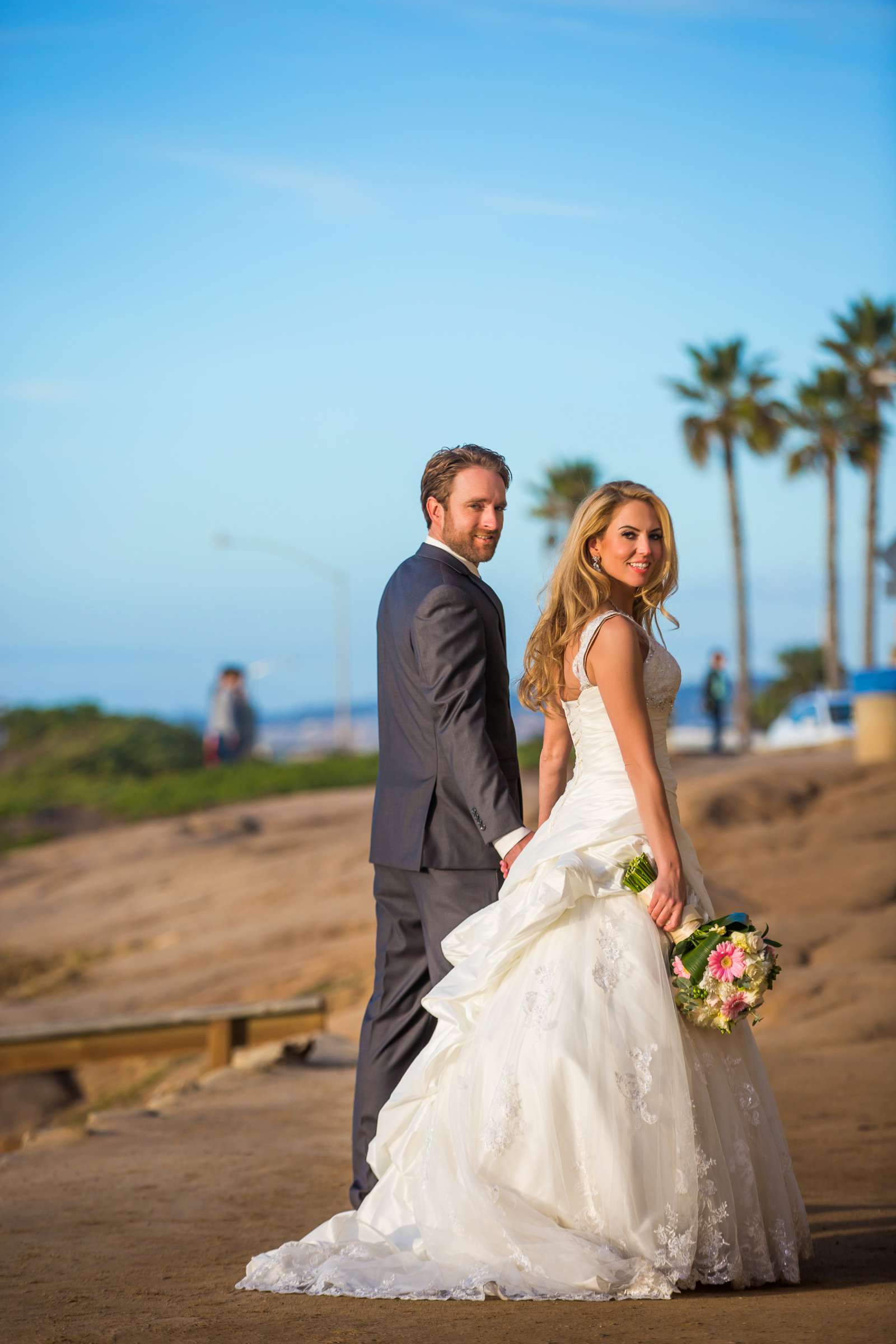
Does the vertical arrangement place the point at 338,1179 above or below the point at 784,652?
below

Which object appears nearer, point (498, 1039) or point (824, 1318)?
point (824, 1318)

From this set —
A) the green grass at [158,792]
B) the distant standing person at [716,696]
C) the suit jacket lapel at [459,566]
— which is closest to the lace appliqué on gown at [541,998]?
the suit jacket lapel at [459,566]

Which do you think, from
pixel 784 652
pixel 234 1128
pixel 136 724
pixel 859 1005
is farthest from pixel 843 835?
pixel 784 652

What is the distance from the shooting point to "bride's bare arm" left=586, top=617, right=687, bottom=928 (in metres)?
3.97

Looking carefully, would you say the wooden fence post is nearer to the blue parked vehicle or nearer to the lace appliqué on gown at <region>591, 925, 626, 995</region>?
the lace appliqué on gown at <region>591, 925, 626, 995</region>

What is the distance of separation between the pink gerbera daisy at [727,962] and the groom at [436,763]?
0.68 m

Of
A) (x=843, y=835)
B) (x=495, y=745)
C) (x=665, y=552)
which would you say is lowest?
(x=843, y=835)

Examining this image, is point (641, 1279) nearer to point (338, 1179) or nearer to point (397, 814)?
point (397, 814)

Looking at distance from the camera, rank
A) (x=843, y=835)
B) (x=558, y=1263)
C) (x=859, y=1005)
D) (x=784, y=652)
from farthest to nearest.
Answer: (x=784, y=652) → (x=843, y=835) → (x=859, y=1005) → (x=558, y=1263)

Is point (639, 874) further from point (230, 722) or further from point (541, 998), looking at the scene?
point (230, 722)

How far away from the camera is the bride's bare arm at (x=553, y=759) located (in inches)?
173

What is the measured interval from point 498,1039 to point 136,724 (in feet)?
99.0

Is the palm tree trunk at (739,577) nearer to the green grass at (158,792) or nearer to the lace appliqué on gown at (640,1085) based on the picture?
the green grass at (158,792)

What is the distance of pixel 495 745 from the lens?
15.0 ft
